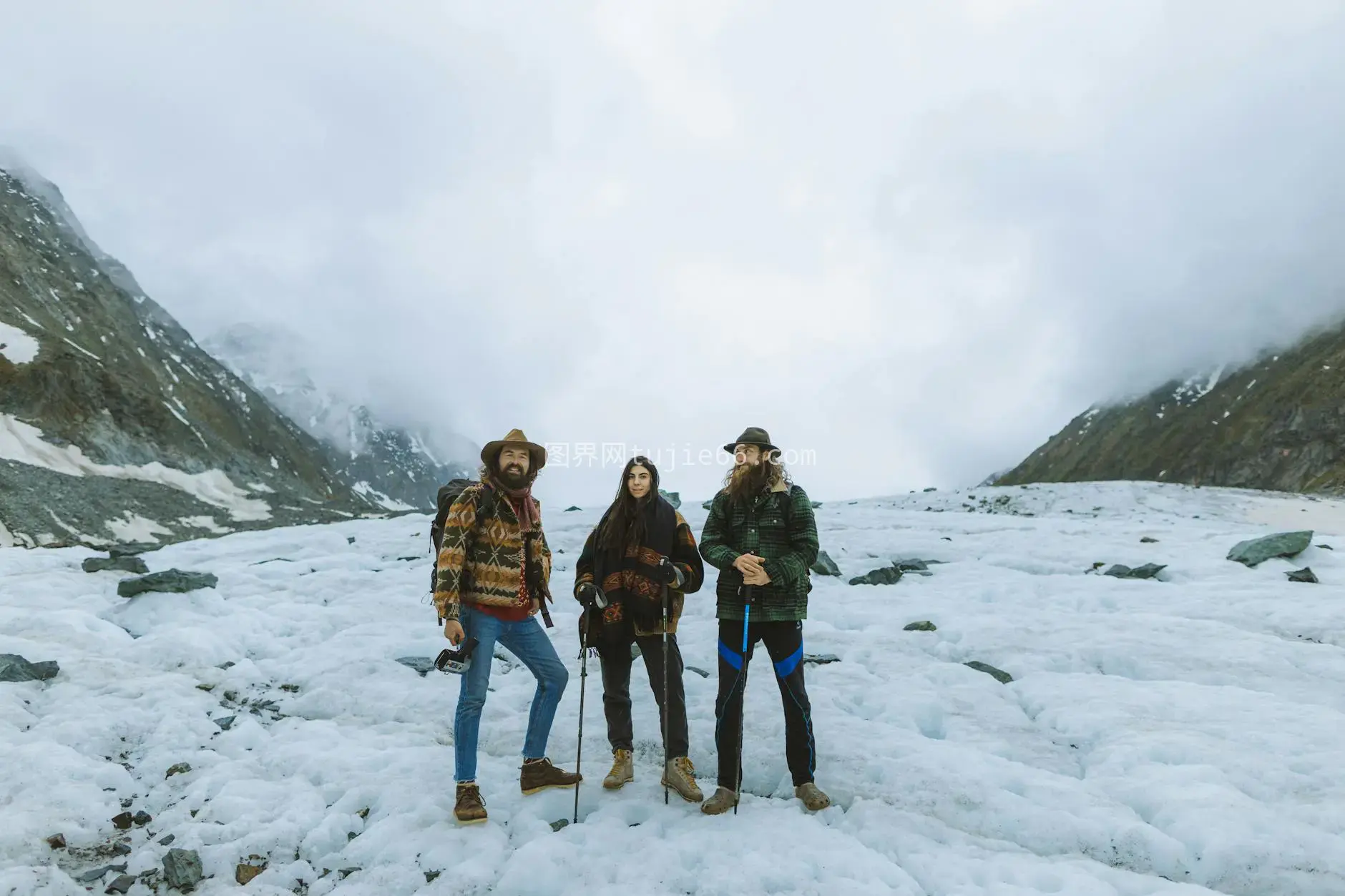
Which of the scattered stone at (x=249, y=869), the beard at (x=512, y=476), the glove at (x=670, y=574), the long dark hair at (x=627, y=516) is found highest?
the beard at (x=512, y=476)

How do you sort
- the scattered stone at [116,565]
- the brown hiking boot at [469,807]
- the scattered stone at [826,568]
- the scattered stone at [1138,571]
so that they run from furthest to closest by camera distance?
the scattered stone at [826,568], the scattered stone at [1138,571], the scattered stone at [116,565], the brown hiking boot at [469,807]

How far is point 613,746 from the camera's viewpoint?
264 inches

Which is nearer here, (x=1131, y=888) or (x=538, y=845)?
(x=1131, y=888)

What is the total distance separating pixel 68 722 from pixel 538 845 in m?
5.74

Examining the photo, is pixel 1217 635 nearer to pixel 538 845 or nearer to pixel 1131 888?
pixel 1131 888

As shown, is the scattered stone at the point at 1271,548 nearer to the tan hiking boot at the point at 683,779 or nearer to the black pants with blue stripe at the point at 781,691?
the black pants with blue stripe at the point at 781,691

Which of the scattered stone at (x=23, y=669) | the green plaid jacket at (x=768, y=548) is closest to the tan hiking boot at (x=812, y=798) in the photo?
the green plaid jacket at (x=768, y=548)

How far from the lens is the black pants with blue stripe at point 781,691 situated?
6121mm

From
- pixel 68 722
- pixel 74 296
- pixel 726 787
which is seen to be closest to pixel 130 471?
pixel 74 296

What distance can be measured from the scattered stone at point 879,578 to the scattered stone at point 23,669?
13.4 m

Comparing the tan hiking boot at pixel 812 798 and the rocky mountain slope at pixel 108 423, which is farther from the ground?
the rocky mountain slope at pixel 108 423

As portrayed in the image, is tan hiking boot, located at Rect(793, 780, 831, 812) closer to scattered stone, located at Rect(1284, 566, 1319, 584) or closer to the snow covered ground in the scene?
the snow covered ground

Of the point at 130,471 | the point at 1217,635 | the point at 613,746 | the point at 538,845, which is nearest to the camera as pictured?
the point at 538,845

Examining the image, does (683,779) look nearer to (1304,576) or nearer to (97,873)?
(97,873)
